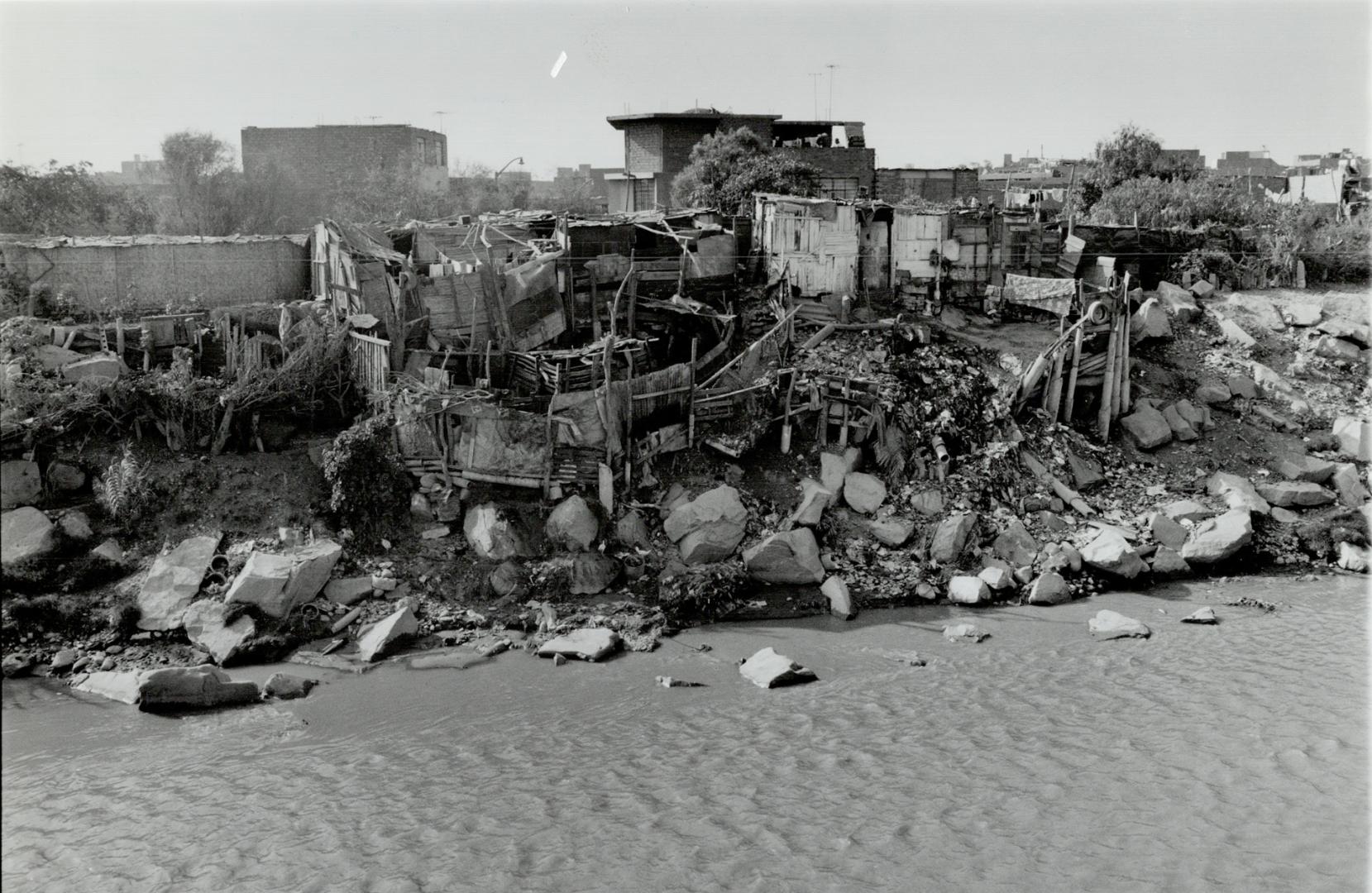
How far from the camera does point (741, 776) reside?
8.48 m

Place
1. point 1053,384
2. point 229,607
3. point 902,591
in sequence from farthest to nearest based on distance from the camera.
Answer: point 1053,384 < point 902,591 < point 229,607

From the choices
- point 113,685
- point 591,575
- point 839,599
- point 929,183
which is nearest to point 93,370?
point 113,685

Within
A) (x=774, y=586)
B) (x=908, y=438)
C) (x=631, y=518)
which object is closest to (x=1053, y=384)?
(x=908, y=438)

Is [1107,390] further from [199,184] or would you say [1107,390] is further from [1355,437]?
[199,184]

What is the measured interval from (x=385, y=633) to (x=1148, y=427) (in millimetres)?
10581

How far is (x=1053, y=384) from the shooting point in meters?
14.7

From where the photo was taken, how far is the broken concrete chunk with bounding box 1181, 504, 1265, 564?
1237 centimetres

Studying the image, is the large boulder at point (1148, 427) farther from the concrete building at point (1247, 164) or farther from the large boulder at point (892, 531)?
the concrete building at point (1247, 164)

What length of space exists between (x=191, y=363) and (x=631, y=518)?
5.80 meters

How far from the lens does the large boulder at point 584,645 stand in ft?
33.9

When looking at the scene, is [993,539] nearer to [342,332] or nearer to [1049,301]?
[1049,301]

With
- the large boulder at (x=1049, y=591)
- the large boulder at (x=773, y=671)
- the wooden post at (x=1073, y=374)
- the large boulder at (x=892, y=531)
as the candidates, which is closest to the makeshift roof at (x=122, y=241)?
the large boulder at (x=892, y=531)

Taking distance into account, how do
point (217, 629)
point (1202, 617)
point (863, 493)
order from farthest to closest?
point (863, 493) < point (1202, 617) < point (217, 629)

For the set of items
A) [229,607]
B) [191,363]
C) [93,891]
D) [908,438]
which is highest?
[191,363]
